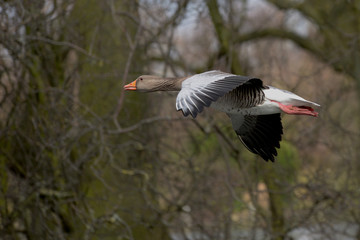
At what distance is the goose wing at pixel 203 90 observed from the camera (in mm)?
3891

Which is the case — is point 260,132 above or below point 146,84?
below

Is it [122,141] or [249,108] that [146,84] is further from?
[122,141]

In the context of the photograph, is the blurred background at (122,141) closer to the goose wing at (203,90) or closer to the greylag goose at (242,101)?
the greylag goose at (242,101)

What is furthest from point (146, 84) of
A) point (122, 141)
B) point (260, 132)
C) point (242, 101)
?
point (122, 141)

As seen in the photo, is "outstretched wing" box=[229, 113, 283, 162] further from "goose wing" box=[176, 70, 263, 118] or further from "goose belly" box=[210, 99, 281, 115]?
"goose wing" box=[176, 70, 263, 118]

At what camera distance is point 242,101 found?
4848 mm

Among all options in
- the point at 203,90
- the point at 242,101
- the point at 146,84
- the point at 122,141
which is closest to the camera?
the point at 203,90

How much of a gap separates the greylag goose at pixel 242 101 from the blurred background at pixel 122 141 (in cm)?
165

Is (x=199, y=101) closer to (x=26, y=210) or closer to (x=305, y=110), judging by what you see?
(x=305, y=110)

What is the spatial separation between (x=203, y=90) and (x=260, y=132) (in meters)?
1.72

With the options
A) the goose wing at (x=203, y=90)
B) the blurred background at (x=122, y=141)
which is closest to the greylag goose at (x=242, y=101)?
the goose wing at (x=203, y=90)

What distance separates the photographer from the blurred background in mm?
7598

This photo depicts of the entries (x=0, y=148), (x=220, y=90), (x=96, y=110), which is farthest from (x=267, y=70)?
(x=220, y=90)

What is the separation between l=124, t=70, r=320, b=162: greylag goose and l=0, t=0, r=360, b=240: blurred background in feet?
5.42
